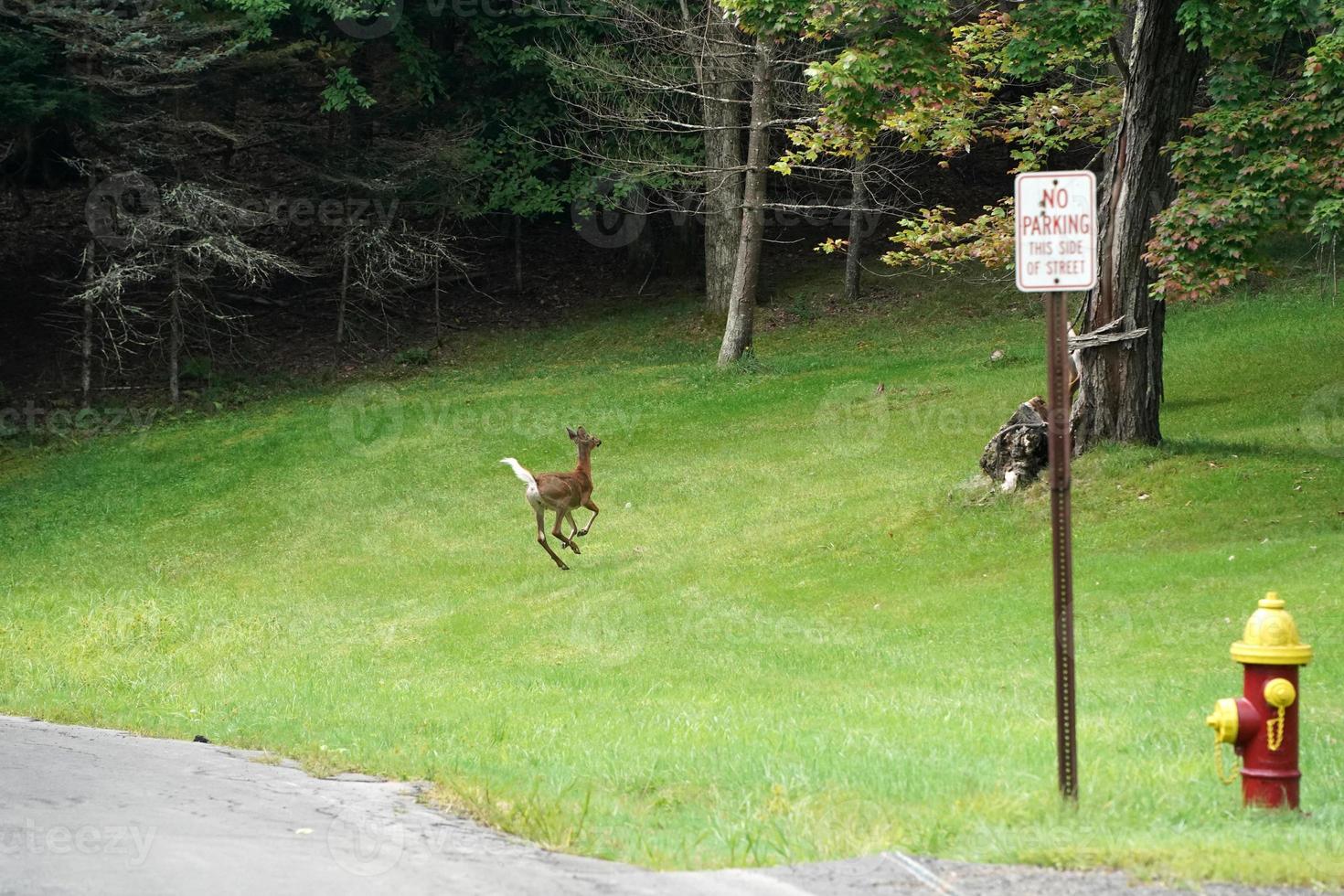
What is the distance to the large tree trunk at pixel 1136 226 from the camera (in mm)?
18344

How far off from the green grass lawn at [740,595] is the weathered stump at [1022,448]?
0.29 m

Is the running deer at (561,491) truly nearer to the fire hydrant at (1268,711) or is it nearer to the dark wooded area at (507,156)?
the dark wooded area at (507,156)

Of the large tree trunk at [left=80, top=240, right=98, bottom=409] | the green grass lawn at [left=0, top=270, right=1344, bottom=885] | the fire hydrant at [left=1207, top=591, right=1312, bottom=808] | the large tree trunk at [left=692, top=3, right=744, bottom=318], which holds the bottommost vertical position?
the green grass lawn at [left=0, top=270, right=1344, bottom=885]

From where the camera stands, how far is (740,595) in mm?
16938

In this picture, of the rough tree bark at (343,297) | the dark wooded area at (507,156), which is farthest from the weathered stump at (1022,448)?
the rough tree bark at (343,297)

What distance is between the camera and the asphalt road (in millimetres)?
6023

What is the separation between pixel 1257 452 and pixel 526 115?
2641 cm

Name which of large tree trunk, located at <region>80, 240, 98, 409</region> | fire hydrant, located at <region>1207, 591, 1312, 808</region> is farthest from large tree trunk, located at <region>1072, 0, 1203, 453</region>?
large tree trunk, located at <region>80, 240, 98, 409</region>

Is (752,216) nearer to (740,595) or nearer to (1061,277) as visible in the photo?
(740,595)

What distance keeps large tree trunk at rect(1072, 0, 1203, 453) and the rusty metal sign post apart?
11793mm

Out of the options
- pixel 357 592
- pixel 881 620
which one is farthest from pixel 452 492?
pixel 881 620

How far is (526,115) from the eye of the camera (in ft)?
133

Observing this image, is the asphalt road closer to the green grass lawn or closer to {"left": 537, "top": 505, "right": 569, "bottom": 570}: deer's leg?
the green grass lawn

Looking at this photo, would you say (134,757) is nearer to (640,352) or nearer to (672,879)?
(672,879)
